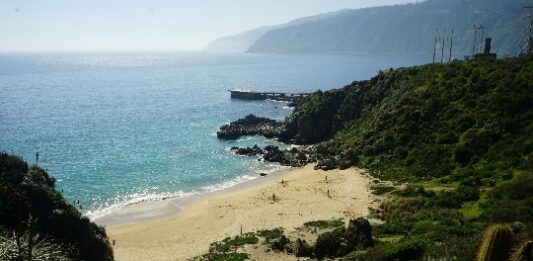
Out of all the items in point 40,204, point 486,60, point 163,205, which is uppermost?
point 486,60

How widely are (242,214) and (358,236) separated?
55.8 ft

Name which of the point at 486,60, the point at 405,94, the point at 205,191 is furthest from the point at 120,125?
the point at 486,60

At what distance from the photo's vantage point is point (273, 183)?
58.8 m

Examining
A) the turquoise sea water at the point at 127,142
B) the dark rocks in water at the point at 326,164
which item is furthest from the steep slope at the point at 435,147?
the turquoise sea water at the point at 127,142

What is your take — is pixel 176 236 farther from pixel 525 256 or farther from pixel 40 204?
pixel 525 256

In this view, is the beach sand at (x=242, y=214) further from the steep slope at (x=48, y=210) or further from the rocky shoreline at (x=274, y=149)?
the steep slope at (x=48, y=210)

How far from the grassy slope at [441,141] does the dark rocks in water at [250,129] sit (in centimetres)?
486

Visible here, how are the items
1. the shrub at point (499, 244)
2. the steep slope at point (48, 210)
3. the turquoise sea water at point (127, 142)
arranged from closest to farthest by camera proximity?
the shrub at point (499, 244)
the steep slope at point (48, 210)
the turquoise sea water at point (127, 142)

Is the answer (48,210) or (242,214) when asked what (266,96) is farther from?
(48,210)

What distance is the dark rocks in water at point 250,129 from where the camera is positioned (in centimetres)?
8912

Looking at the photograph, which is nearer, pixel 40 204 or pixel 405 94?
pixel 40 204

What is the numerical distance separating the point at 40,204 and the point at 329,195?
28.9 metres

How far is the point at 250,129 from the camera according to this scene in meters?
92.9

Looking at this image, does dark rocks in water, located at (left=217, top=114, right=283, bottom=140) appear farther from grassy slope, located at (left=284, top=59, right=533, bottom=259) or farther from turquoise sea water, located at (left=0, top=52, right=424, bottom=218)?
grassy slope, located at (left=284, top=59, right=533, bottom=259)
